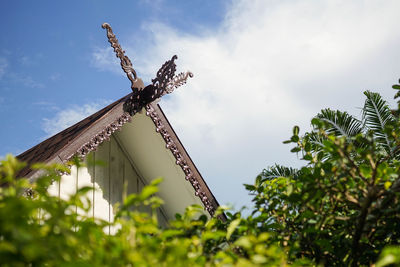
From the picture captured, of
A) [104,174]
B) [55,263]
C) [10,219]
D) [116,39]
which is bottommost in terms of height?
[55,263]

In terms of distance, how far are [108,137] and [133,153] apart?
1.02 metres

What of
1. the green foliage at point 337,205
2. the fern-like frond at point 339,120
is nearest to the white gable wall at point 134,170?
the green foliage at point 337,205

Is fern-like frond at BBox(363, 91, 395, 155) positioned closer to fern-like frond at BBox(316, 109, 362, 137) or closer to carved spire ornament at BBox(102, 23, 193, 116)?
fern-like frond at BBox(316, 109, 362, 137)

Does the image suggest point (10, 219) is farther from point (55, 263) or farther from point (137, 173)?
point (137, 173)

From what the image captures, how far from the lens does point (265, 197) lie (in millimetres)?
3049

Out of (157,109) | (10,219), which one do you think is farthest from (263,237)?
(157,109)

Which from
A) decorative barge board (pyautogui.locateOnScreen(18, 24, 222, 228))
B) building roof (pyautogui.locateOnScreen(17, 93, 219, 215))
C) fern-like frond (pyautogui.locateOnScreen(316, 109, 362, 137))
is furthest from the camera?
fern-like frond (pyautogui.locateOnScreen(316, 109, 362, 137))

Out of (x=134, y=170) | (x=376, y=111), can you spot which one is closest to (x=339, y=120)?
(x=376, y=111)

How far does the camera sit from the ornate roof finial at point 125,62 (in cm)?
426

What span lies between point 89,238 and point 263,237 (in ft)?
2.19

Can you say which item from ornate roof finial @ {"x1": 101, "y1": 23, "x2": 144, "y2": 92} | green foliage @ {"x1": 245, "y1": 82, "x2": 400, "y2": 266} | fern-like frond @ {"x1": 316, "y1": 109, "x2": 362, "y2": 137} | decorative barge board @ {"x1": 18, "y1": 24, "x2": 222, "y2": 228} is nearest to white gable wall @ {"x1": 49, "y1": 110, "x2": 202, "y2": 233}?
decorative barge board @ {"x1": 18, "y1": 24, "x2": 222, "y2": 228}

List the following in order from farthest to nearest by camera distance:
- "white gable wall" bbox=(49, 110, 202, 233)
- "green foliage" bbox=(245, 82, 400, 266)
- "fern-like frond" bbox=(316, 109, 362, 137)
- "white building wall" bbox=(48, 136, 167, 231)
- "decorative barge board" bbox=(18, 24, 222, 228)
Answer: "fern-like frond" bbox=(316, 109, 362, 137), "white gable wall" bbox=(49, 110, 202, 233), "white building wall" bbox=(48, 136, 167, 231), "decorative barge board" bbox=(18, 24, 222, 228), "green foliage" bbox=(245, 82, 400, 266)

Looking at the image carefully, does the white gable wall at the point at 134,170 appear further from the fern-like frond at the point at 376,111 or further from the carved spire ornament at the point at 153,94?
the fern-like frond at the point at 376,111

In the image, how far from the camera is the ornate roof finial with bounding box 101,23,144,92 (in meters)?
4.26
